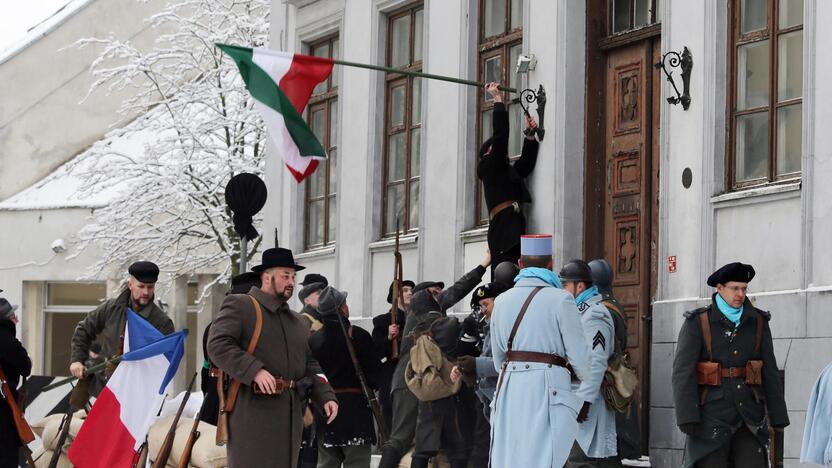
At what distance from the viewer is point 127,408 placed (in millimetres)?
13828

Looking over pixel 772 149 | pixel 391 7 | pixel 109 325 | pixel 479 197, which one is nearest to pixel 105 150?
pixel 391 7

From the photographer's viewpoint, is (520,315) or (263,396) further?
(263,396)

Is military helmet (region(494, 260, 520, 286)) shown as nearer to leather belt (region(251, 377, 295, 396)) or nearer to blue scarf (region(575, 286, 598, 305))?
blue scarf (region(575, 286, 598, 305))

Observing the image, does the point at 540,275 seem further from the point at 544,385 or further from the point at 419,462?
the point at 419,462

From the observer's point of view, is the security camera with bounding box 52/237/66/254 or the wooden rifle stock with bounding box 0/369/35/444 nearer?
the wooden rifle stock with bounding box 0/369/35/444

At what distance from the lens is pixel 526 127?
1661 cm

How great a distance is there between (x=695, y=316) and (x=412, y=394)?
3458 millimetres

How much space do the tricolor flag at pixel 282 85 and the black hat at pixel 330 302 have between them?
215 centimetres

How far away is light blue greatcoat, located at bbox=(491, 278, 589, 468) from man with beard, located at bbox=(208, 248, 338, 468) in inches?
51.8

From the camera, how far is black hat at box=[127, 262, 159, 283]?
14648 millimetres

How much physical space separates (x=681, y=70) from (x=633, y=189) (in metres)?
1.53

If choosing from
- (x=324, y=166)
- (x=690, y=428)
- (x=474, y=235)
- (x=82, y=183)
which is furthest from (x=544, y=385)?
(x=82, y=183)

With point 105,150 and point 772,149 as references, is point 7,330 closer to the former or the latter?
point 772,149

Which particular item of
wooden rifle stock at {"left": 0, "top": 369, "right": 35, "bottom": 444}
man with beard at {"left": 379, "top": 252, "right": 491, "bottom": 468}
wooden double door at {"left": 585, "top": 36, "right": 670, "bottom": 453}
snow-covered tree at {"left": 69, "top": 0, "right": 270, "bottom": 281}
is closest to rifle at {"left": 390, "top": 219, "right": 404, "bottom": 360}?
man with beard at {"left": 379, "top": 252, "right": 491, "bottom": 468}
